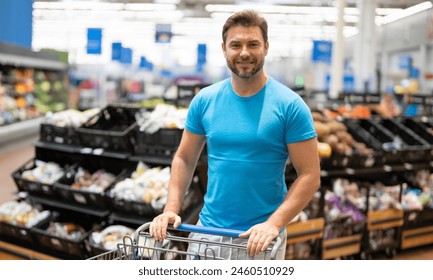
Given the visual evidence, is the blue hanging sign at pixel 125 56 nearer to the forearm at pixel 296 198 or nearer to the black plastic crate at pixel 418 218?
the black plastic crate at pixel 418 218

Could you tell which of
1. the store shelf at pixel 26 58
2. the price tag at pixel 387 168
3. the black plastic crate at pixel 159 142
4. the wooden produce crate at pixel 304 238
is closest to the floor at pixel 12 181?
the price tag at pixel 387 168

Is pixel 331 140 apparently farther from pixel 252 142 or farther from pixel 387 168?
pixel 252 142

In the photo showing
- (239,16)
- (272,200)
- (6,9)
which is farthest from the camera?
(6,9)

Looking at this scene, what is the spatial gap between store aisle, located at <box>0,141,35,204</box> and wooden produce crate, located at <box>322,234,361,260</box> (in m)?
4.00

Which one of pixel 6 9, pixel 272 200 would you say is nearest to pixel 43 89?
pixel 6 9

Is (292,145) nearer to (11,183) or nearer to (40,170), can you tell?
(40,170)

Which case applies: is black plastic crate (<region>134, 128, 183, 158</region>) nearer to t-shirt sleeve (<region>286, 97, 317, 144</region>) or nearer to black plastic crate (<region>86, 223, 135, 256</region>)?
black plastic crate (<region>86, 223, 135, 256</region>)

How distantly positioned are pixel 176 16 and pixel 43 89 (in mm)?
8085

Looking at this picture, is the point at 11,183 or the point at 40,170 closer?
the point at 40,170

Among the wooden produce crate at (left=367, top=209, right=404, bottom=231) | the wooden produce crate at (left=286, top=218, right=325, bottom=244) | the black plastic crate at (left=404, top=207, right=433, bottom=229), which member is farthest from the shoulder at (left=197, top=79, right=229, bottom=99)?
the black plastic crate at (left=404, top=207, right=433, bottom=229)

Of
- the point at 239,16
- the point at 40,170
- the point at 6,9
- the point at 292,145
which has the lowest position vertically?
the point at 40,170

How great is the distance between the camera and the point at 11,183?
866 centimetres

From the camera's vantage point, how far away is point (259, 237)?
1.92 m

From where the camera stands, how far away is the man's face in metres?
2.03
